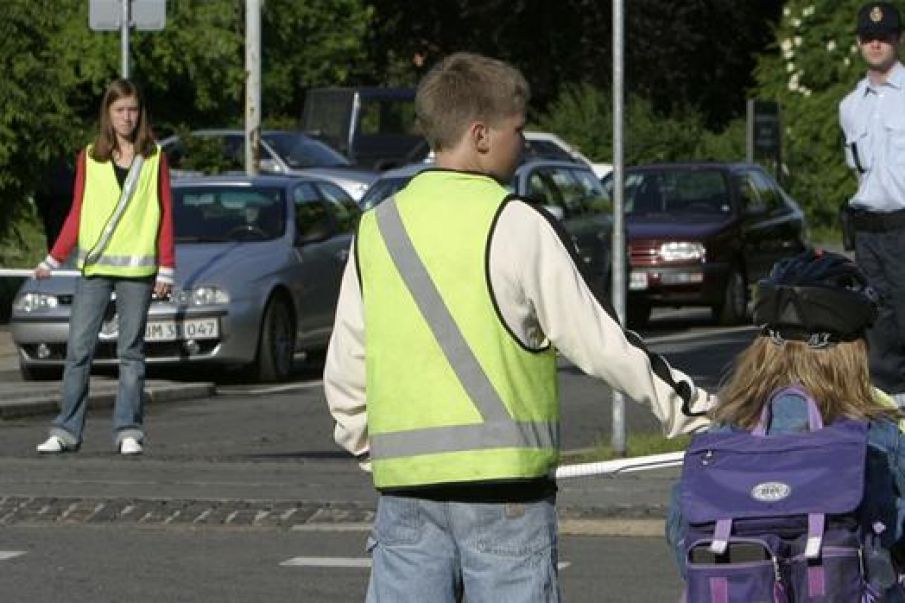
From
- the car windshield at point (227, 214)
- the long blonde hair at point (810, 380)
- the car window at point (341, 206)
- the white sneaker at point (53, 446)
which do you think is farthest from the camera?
the car window at point (341, 206)

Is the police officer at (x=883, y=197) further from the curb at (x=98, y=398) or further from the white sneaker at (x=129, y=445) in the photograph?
the curb at (x=98, y=398)

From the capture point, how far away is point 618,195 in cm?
1394

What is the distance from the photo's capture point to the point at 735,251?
27.7 meters

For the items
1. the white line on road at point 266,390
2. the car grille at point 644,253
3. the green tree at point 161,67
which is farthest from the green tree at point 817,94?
the white line on road at point 266,390

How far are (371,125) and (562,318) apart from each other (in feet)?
118

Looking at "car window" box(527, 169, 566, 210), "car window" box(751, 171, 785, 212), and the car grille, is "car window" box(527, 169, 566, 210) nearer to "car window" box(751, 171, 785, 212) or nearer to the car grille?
the car grille

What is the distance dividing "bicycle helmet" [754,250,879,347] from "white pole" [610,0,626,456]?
7.96 meters

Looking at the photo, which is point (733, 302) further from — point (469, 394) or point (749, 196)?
point (469, 394)

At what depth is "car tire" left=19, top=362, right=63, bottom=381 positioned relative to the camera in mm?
20625

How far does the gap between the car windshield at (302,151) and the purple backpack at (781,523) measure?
29.6 meters

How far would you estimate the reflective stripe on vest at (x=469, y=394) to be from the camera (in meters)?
5.70

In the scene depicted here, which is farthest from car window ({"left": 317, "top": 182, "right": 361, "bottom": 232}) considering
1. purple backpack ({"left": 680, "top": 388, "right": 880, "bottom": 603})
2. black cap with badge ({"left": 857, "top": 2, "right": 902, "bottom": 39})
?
purple backpack ({"left": 680, "top": 388, "right": 880, "bottom": 603})

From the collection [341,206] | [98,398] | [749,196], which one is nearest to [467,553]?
[98,398]

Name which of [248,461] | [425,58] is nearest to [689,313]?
[248,461]
